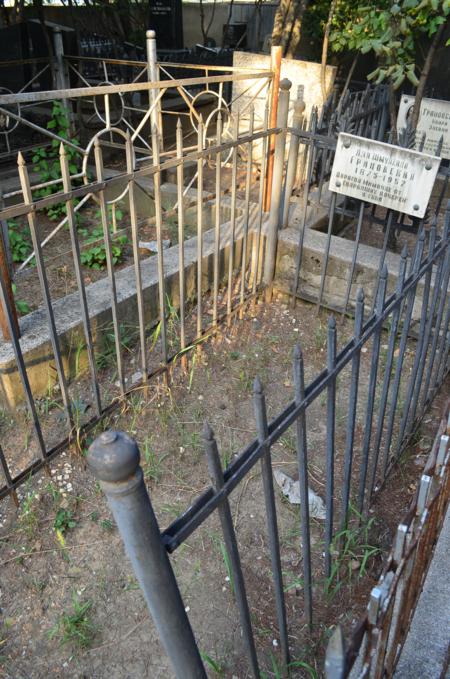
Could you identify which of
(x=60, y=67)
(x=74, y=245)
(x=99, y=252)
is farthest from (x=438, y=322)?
(x=60, y=67)

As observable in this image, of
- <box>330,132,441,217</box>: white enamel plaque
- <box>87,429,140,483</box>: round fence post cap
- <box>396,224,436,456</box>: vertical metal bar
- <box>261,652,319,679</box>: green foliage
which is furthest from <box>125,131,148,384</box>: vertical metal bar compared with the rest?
<box>87,429,140,483</box>: round fence post cap

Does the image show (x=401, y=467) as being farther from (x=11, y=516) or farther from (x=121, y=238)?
(x=121, y=238)

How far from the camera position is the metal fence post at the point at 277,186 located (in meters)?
3.36

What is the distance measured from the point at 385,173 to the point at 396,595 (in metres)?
2.52

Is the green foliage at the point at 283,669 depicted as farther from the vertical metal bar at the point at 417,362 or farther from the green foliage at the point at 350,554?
the vertical metal bar at the point at 417,362

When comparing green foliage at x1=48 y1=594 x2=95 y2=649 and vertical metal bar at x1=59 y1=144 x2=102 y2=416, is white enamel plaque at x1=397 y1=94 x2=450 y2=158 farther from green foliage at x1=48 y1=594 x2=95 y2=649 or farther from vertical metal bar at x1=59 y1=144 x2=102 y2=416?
green foliage at x1=48 y1=594 x2=95 y2=649

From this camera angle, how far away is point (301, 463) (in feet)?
5.14

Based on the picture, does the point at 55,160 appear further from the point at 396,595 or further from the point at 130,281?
the point at 396,595

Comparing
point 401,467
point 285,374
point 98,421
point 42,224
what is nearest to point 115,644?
point 98,421

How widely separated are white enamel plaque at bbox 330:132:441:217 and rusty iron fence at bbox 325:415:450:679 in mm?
1739

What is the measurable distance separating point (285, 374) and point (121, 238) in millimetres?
1742

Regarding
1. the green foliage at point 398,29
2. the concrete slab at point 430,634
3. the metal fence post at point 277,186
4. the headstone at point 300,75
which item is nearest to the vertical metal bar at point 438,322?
the concrete slab at point 430,634

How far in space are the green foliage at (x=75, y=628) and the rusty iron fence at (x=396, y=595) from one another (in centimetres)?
106

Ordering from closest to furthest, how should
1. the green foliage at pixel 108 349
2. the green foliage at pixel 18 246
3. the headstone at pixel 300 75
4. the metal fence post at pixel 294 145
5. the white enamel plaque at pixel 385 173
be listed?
1. the white enamel plaque at pixel 385 173
2. the green foliage at pixel 108 349
3. the metal fence post at pixel 294 145
4. the green foliage at pixel 18 246
5. the headstone at pixel 300 75
